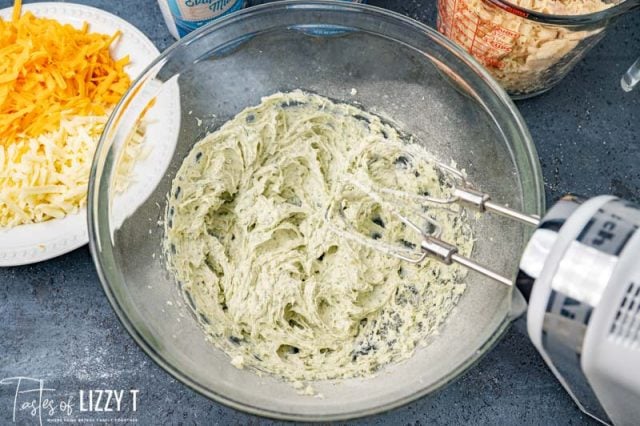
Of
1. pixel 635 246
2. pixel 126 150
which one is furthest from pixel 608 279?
pixel 126 150

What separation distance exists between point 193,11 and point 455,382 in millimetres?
913

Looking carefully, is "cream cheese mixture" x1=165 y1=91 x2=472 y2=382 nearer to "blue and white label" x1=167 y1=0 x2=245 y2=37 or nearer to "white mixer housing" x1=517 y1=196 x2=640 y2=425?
"blue and white label" x1=167 y1=0 x2=245 y2=37

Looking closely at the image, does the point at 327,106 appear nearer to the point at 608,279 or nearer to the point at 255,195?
the point at 255,195

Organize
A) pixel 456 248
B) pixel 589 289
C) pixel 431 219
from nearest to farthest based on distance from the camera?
pixel 589 289 → pixel 456 248 → pixel 431 219

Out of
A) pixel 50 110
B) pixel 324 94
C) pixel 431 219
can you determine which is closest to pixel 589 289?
pixel 431 219

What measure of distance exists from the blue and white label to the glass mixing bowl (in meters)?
0.17

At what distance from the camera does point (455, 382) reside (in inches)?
50.1

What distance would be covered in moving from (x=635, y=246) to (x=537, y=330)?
0.50ft

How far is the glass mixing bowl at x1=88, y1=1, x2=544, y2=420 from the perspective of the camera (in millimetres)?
1078

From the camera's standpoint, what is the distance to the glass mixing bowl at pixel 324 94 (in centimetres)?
108

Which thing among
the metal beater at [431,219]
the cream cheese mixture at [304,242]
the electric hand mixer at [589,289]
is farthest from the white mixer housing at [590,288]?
the cream cheese mixture at [304,242]

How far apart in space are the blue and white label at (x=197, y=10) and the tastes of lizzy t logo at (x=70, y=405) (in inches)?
30.0

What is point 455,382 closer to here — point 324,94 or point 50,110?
point 324,94

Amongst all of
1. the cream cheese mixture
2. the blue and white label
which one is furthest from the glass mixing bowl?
the blue and white label
